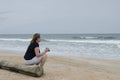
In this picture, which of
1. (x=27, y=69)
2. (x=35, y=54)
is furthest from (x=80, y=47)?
(x=27, y=69)

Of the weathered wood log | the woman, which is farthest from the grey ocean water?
the weathered wood log

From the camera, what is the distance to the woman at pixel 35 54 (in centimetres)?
800

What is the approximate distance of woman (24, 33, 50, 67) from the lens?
8000 mm

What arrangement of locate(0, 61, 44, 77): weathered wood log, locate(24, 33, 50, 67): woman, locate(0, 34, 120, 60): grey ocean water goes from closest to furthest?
locate(0, 61, 44, 77): weathered wood log < locate(24, 33, 50, 67): woman < locate(0, 34, 120, 60): grey ocean water

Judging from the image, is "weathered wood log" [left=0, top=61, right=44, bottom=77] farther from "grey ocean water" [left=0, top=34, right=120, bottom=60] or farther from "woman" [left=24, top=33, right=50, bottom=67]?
"grey ocean water" [left=0, top=34, right=120, bottom=60]

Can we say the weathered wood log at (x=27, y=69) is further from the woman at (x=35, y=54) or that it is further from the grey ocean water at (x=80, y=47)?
the grey ocean water at (x=80, y=47)

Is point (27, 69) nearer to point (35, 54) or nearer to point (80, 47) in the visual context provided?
point (35, 54)

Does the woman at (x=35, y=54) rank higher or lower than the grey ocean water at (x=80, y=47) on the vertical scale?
higher

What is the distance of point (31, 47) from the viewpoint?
26.5 feet

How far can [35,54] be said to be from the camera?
8.21 meters

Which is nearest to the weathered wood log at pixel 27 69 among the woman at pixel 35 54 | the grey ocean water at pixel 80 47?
the woman at pixel 35 54

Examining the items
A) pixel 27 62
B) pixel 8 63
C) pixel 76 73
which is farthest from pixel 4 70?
pixel 76 73

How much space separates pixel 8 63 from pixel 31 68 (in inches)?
42.8

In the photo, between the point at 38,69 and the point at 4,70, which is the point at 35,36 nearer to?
the point at 38,69
